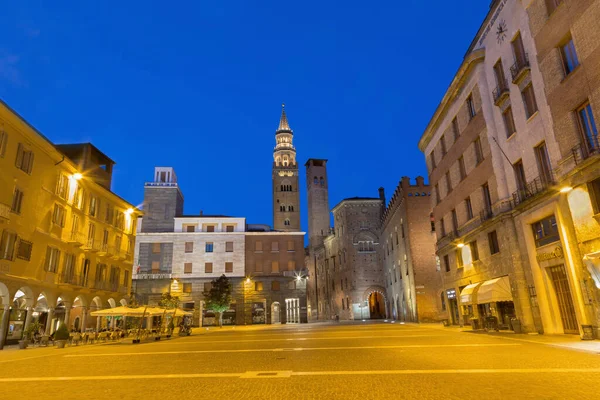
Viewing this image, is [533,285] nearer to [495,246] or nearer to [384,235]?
[495,246]

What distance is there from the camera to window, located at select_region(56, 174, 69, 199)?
28181mm

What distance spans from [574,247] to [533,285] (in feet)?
13.1

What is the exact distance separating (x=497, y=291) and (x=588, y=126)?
972 cm

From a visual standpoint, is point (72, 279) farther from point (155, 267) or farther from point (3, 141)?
point (155, 267)

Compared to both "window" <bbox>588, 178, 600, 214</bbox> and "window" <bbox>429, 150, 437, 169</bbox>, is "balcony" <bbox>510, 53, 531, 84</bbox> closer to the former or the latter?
"window" <bbox>588, 178, 600, 214</bbox>

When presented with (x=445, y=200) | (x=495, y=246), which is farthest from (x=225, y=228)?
(x=495, y=246)

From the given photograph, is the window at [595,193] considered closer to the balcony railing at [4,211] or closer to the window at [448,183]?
the window at [448,183]

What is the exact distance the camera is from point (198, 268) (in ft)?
178

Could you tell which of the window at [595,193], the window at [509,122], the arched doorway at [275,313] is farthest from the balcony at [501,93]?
the arched doorway at [275,313]

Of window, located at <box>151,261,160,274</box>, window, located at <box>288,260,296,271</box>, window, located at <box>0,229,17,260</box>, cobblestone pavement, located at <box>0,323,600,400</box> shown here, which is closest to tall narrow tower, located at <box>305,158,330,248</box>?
window, located at <box>288,260,296,271</box>

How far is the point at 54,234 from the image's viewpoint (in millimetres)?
27438

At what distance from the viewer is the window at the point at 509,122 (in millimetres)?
21594

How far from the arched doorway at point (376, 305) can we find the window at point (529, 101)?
162 ft

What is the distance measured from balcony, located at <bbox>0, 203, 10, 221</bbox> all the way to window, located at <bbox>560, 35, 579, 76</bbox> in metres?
28.7
